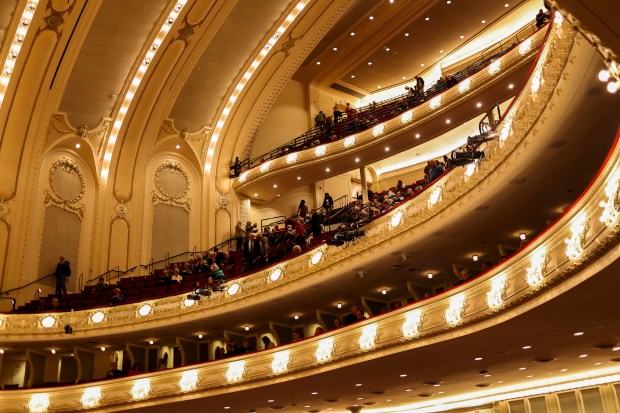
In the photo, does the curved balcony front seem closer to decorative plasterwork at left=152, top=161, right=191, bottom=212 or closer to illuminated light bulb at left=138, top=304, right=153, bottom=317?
decorative plasterwork at left=152, top=161, right=191, bottom=212

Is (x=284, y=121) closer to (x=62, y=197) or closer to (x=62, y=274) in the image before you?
(x=62, y=197)

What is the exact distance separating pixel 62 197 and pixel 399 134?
978 centimetres

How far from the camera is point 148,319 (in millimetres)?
15352

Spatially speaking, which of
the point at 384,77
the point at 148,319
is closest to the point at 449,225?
the point at 148,319

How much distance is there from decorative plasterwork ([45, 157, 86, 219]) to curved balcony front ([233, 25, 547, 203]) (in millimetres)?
4820

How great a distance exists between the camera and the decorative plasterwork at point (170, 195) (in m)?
20.4

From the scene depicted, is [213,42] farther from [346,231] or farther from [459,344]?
[459,344]

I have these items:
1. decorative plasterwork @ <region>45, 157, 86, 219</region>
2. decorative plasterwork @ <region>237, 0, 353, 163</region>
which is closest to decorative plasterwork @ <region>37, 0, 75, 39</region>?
decorative plasterwork @ <region>45, 157, 86, 219</region>

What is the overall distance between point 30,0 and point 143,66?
3.77 metres

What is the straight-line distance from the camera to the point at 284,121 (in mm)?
23234

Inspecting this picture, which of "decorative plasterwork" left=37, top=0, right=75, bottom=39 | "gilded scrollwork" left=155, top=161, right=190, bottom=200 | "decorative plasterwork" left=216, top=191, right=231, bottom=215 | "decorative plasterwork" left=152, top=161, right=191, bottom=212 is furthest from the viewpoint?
"decorative plasterwork" left=216, top=191, right=231, bottom=215

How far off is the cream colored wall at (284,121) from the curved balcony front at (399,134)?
6.54 ft

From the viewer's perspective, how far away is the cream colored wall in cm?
2264

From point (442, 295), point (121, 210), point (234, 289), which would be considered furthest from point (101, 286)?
point (442, 295)
